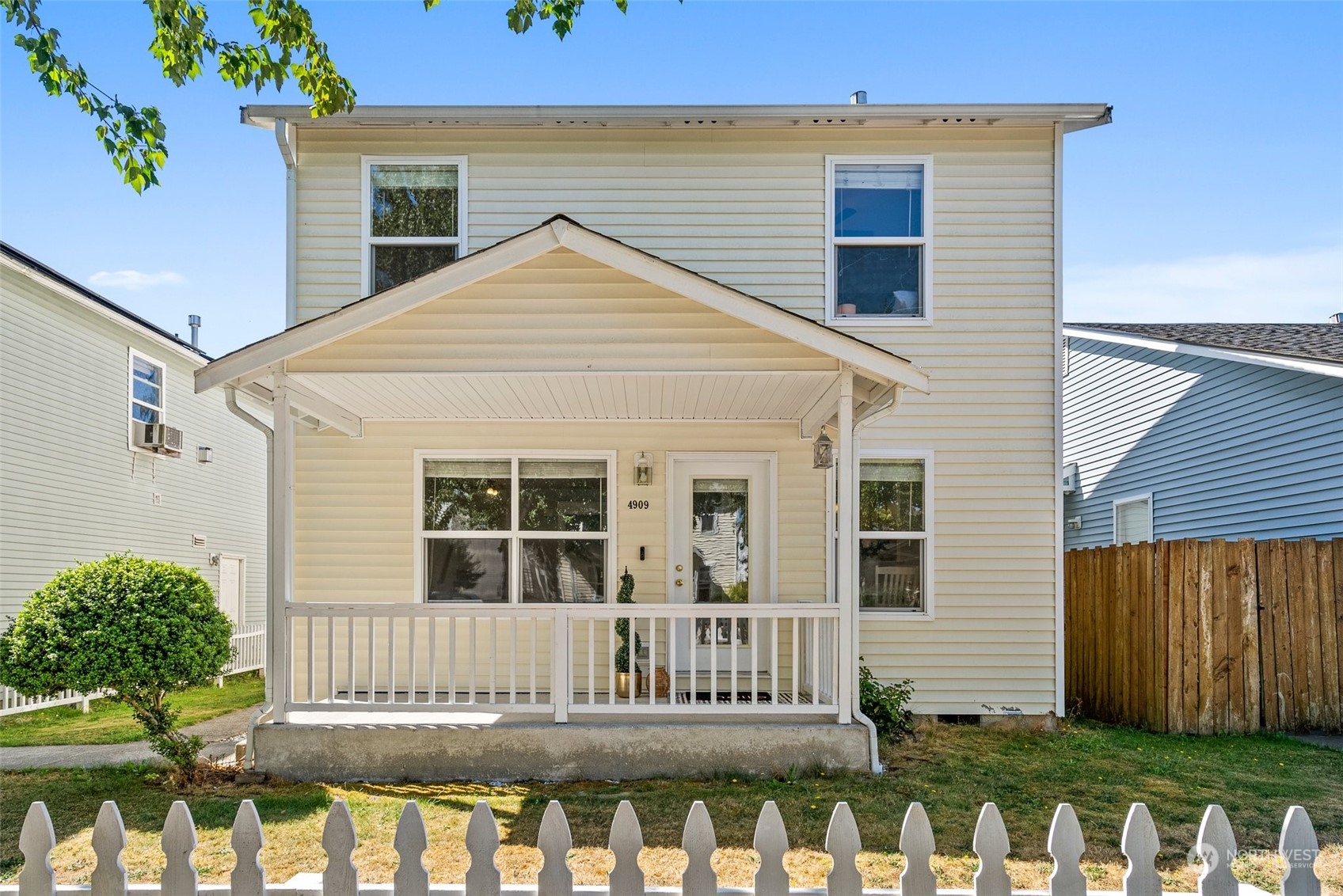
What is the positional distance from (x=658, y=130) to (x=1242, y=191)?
949cm

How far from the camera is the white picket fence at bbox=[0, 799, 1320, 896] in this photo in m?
2.38

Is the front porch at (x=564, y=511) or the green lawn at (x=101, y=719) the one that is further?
the green lawn at (x=101, y=719)

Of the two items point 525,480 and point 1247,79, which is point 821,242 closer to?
point 525,480

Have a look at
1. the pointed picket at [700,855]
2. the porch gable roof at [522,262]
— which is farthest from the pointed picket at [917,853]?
the porch gable roof at [522,262]

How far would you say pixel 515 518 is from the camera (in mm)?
8438

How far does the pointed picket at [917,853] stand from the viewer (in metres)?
2.39

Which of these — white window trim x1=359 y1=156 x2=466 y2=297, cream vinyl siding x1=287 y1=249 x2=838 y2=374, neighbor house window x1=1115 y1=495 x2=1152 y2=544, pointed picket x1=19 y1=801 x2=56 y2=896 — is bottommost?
pointed picket x1=19 y1=801 x2=56 y2=896

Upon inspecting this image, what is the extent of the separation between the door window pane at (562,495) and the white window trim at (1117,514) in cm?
779

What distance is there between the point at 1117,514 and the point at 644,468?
26.9ft

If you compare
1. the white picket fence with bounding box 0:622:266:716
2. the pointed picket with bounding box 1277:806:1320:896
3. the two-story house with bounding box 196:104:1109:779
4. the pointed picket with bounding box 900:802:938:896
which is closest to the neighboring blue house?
the two-story house with bounding box 196:104:1109:779

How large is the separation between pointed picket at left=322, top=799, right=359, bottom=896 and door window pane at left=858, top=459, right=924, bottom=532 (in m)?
6.67

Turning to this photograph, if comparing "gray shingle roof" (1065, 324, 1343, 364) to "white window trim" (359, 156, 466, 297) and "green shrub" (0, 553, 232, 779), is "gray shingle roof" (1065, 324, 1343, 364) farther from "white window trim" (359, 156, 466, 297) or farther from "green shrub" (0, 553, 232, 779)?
"green shrub" (0, 553, 232, 779)

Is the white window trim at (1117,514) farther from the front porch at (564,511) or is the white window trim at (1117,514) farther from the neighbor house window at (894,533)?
the front porch at (564,511)

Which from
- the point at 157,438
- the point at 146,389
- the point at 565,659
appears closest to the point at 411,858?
the point at 565,659
